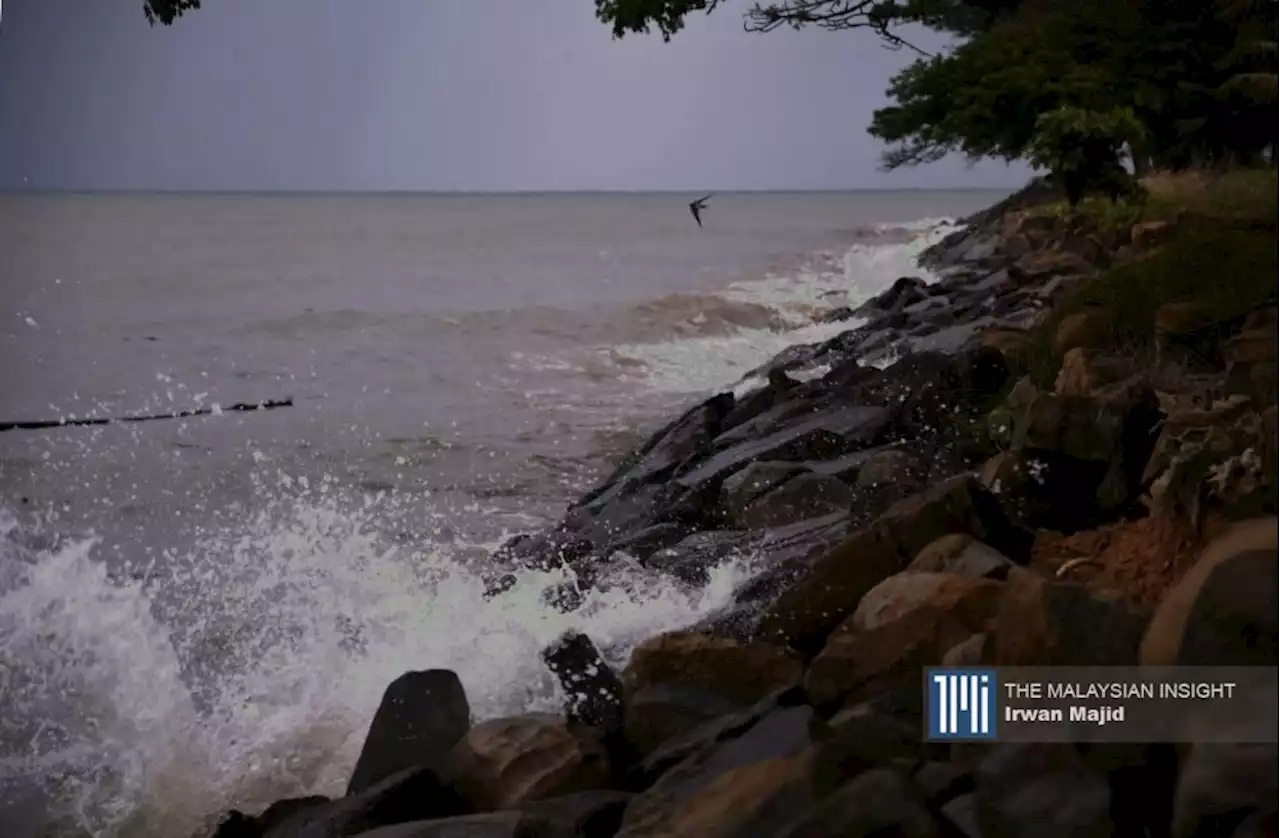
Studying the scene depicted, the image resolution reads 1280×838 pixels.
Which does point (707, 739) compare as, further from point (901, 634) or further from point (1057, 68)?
point (1057, 68)

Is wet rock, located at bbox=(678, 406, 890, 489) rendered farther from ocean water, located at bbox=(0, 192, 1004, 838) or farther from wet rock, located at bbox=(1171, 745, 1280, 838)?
wet rock, located at bbox=(1171, 745, 1280, 838)

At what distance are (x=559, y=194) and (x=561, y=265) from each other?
1.01 m

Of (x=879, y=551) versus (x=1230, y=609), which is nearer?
(x=1230, y=609)

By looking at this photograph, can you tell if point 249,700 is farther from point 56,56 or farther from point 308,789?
point 56,56

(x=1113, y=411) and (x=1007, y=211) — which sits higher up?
(x=1007, y=211)

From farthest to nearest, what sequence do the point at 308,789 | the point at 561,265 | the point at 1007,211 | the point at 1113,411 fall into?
the point at 561,265, the point at 1007,211, the point at 308,789, the point at 1113,411

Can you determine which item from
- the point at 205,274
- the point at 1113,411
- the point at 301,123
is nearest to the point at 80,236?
the point at 205,274

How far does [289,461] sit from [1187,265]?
2.59m

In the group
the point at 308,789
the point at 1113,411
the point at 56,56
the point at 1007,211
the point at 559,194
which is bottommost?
the point at 308,789

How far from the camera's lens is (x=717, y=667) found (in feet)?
7.40

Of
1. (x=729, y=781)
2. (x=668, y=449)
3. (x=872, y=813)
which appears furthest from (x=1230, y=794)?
(x=668, y=449)

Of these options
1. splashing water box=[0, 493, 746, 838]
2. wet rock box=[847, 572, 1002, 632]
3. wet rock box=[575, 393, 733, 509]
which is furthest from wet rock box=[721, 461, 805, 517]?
wet rock box=[847, 572, 1002, 632]

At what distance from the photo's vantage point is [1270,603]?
5.43ft

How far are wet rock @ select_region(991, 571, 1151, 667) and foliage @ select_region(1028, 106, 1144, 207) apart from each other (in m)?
1.01
